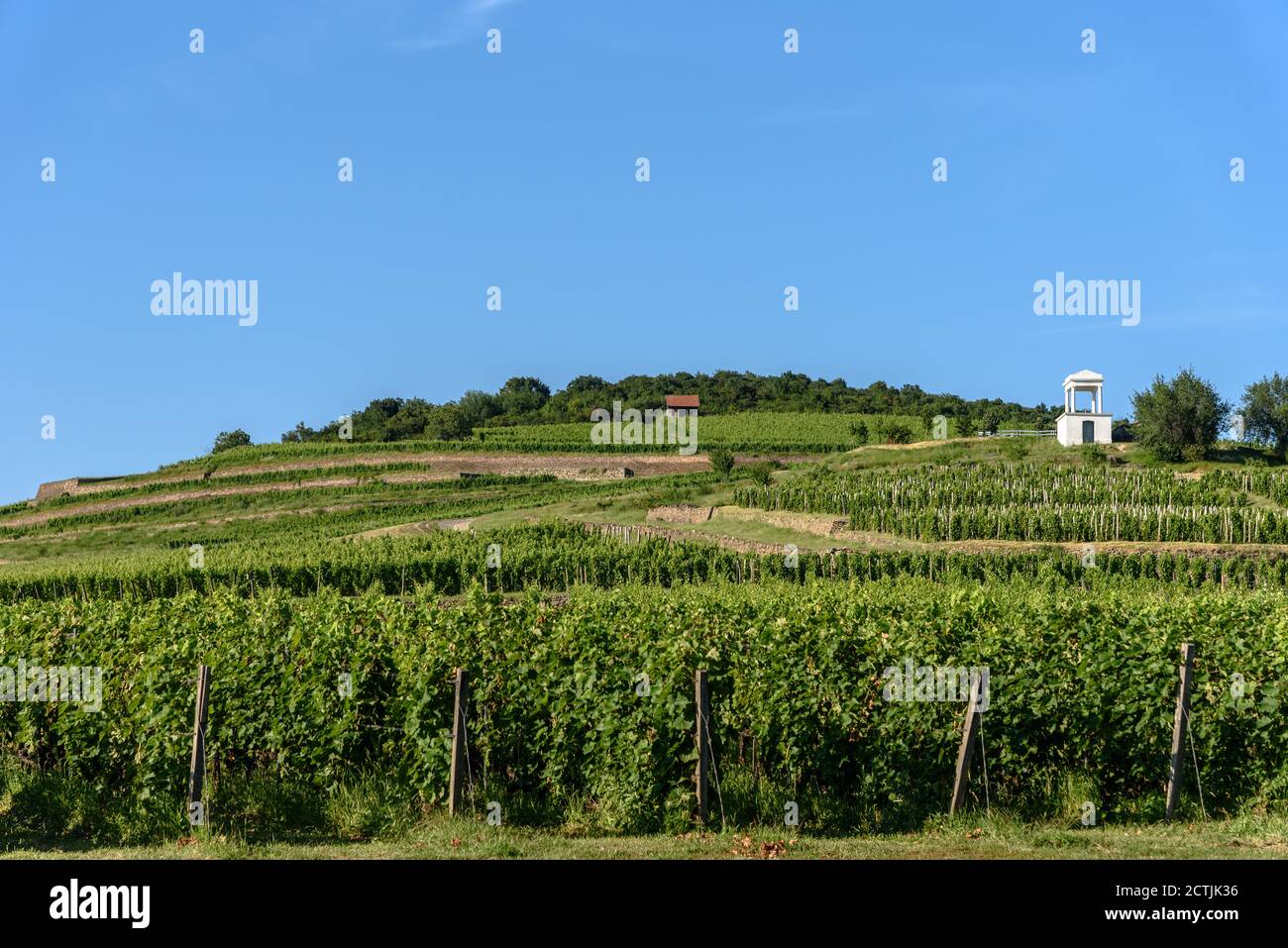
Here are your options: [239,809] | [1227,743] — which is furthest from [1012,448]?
[239,809]

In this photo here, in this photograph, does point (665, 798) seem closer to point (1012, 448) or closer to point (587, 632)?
point (587, 632)

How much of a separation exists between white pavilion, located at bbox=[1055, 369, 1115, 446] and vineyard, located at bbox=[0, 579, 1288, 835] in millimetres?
51108

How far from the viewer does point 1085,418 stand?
64875 mm

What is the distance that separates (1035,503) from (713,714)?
38915 mm

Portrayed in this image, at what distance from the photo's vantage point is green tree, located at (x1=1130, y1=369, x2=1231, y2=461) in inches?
2375

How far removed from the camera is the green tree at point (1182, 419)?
198ft

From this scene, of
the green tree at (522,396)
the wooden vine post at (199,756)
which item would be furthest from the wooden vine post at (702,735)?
the green tree at (522,396)

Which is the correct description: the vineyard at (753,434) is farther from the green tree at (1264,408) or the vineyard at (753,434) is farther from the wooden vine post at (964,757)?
the wooden vine post at (964,757)

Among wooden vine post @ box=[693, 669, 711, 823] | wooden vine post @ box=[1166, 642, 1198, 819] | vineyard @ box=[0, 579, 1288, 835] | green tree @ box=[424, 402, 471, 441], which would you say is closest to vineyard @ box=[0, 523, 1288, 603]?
vineyard @ box=[0, 579, 1288, 835]

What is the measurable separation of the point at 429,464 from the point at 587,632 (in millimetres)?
73821

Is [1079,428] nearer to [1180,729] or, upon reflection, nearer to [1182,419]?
[1182,419]

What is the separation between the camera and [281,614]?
17.6m

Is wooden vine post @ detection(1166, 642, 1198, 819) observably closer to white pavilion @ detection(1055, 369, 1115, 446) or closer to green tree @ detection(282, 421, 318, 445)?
white pavilion @ detection(1055, 369, 1115, 446)

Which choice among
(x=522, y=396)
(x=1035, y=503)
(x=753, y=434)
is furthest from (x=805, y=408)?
(x=1035, y=503)
